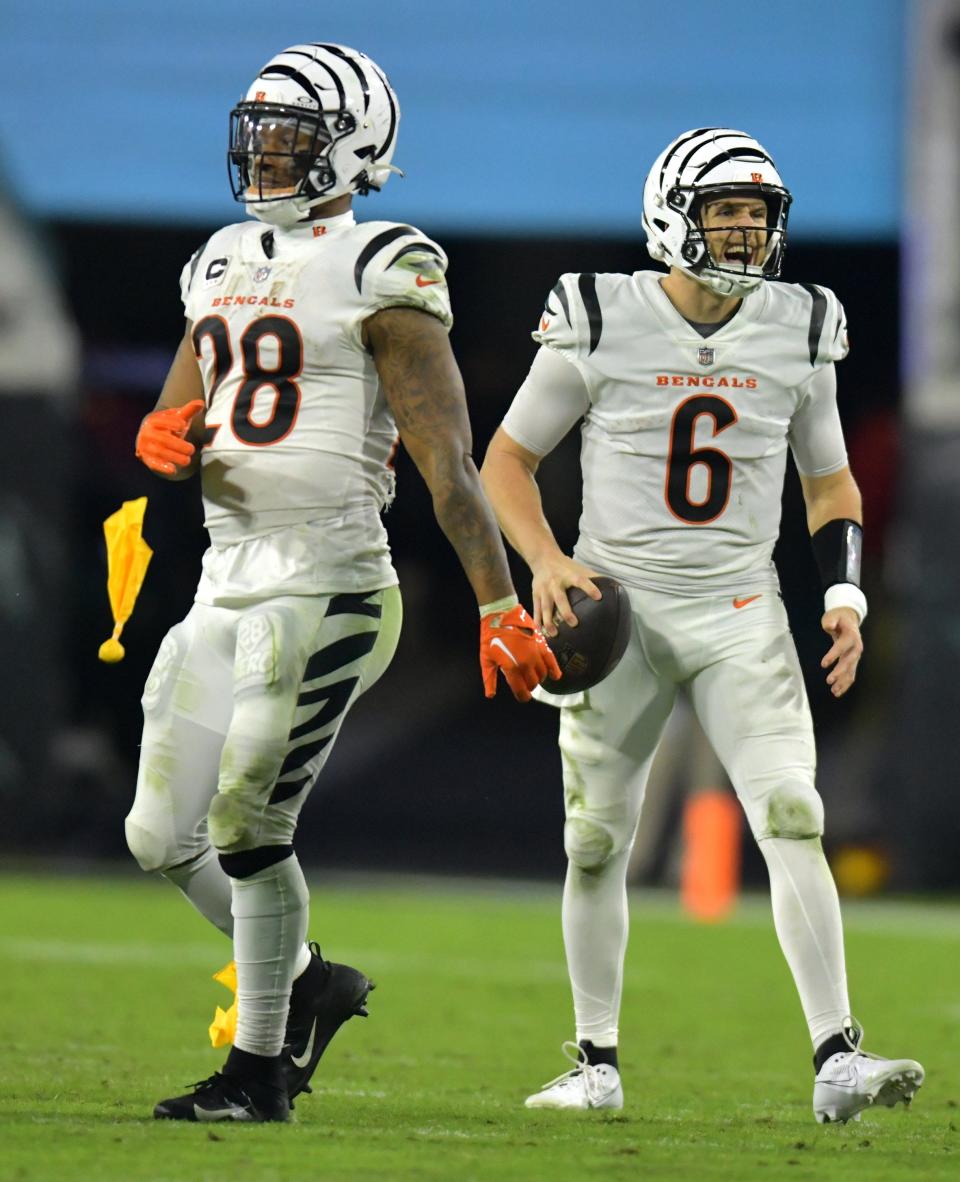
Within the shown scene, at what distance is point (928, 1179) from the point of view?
3.94m

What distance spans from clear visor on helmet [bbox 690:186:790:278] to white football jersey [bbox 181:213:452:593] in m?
0.80

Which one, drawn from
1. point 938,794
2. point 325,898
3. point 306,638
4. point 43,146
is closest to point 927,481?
point 938,794

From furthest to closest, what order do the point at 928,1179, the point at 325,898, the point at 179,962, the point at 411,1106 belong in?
1. the point at 325,898
2. the point at 179,962
3. the point at 411,1106
4. the point at 928,1179

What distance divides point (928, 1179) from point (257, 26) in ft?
32.2

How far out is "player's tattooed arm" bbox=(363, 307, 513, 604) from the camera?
14.3ft

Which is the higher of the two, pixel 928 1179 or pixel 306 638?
pixel 306 638

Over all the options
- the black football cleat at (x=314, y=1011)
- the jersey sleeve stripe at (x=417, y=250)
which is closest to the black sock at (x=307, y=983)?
the black football cleat at (x=314, y=1011)

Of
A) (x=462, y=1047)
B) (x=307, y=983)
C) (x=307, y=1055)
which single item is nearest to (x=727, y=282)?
(x=307, y=983)

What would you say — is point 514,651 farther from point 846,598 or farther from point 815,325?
point 815,325

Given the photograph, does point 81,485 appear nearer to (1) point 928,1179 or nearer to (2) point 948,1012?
(2) point 948,1012

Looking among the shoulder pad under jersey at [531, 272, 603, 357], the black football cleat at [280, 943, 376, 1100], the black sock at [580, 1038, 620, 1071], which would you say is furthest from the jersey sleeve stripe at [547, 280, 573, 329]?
the black sock at [580, 1038, 620, 1071]

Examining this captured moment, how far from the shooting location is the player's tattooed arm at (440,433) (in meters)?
4.36

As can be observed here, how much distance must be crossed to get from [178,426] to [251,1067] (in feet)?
4.15

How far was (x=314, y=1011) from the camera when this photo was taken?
15.5 feet
